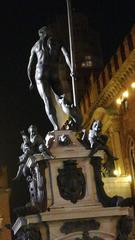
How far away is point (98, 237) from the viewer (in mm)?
12211

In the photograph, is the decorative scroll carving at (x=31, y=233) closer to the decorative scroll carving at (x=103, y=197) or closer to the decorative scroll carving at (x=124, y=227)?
the decorative scroll carving at (x=103, y=197)

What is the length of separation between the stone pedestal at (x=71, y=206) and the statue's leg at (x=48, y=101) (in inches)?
31.4

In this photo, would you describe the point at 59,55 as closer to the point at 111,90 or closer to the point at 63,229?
the point at 63,229

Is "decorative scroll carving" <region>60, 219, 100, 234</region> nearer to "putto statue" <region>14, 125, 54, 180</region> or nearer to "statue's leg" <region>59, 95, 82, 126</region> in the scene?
"putto statue" <region>14, 125, 54, 180</region>

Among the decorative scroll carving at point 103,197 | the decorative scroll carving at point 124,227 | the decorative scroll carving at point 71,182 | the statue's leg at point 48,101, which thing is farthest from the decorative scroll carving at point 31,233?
the statue's leg at point 48,101

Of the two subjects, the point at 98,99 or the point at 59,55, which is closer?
the point at 59,55

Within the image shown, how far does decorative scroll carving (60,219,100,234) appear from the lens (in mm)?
12141

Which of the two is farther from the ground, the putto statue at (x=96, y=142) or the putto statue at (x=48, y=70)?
the putto statue at (x=48, y=70)

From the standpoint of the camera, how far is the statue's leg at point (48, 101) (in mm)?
13781

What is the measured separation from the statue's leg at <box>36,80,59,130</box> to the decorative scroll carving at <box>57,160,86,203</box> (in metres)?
1.31

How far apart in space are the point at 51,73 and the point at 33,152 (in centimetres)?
220

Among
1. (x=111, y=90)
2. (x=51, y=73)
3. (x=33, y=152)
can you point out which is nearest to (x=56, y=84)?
(x=51, y=73)

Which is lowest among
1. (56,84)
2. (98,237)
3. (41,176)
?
(98,237)

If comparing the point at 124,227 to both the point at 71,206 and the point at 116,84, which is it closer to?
the point at 71,206
